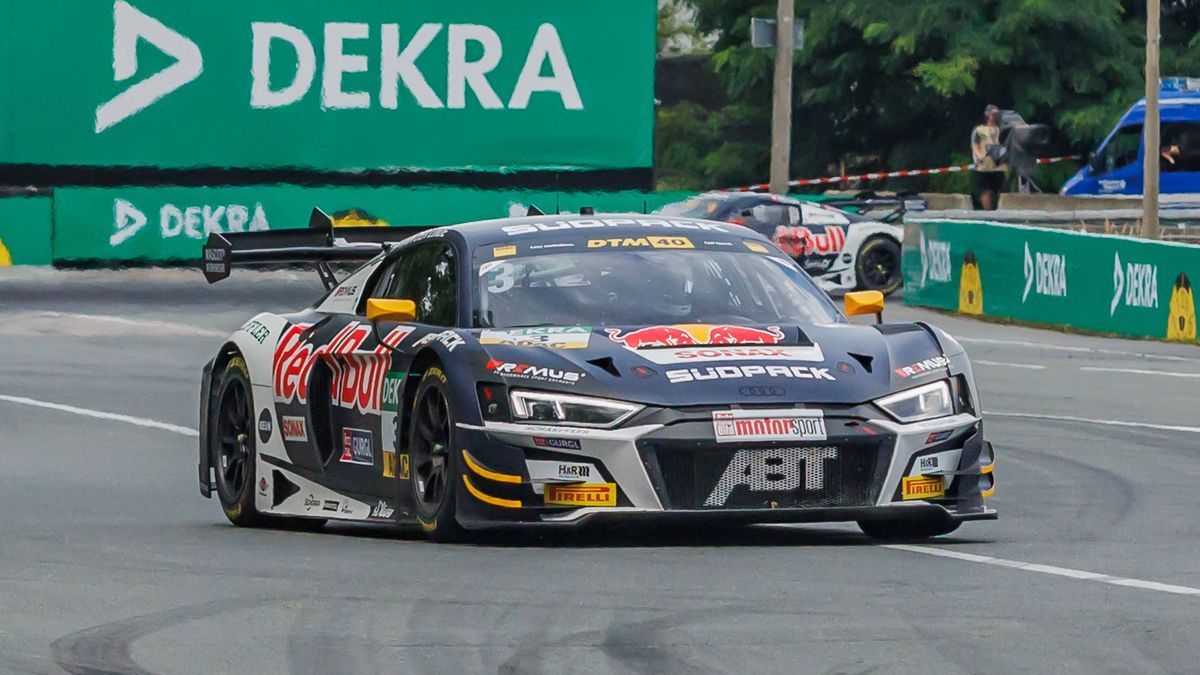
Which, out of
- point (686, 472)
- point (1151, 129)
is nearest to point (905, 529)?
point (686, 472)

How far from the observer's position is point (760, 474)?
27.9ft

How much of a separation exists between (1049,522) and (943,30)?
41348 mm

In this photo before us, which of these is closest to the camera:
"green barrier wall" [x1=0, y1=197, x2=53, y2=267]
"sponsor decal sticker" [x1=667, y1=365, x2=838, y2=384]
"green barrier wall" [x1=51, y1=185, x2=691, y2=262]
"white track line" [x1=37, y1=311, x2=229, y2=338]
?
"sponsor decal sticker" [x1=667, y1=365, x2=838, y2=384]

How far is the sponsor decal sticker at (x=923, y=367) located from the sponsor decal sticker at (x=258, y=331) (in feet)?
9.87

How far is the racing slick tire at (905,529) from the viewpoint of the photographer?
354 inches

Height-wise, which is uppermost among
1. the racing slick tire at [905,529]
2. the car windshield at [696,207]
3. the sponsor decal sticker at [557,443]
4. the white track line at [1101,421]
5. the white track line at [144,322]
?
the car windshield at [696,207]

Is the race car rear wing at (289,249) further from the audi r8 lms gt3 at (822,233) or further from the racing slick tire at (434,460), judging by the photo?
the audi r8 lms gt3 at (822,233)

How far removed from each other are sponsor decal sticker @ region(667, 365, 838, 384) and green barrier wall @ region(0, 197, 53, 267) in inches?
884

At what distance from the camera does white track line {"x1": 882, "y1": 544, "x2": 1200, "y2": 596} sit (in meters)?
7.53

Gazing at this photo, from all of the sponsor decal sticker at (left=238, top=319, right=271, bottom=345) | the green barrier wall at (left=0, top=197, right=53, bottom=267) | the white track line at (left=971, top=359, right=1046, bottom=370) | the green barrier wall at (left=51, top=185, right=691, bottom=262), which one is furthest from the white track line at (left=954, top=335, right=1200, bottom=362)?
→ the sponsor decal sticker at (left=238, top=319, right=271, bottom=345)

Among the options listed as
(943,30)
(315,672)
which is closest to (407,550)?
(315,672)

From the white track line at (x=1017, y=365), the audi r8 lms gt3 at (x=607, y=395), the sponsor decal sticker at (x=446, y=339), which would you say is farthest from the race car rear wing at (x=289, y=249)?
the white track line at (x=1017, y=365)

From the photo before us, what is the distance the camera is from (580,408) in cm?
851

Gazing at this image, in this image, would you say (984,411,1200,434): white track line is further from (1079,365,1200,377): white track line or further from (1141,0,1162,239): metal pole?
(1141,0,1162,239): metal pole
